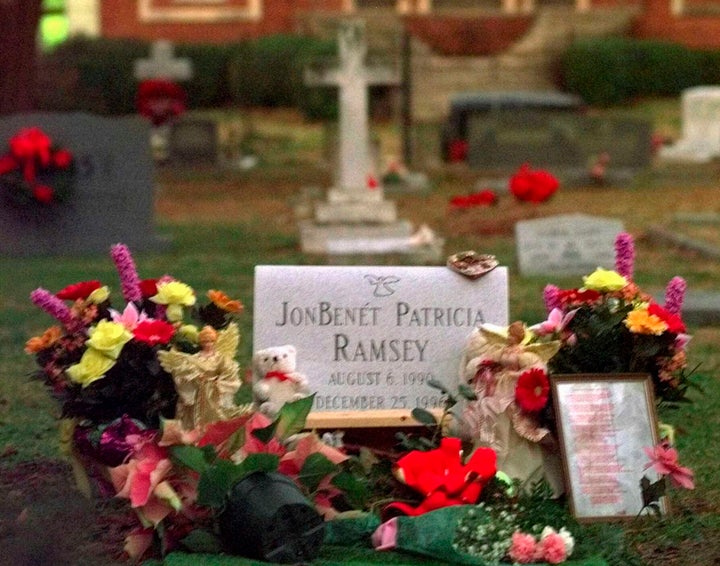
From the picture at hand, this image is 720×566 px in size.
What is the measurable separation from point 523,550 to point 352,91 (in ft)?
34.5

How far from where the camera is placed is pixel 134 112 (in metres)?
31.1

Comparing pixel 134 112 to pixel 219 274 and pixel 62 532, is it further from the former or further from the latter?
pixel 62 532

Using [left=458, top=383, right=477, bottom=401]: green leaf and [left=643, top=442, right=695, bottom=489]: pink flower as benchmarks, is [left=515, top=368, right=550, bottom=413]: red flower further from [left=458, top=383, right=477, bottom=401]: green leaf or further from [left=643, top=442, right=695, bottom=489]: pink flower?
[left=643, top=442, right=695, bottom=489]: pink flower

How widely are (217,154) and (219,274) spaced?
41.5 feet

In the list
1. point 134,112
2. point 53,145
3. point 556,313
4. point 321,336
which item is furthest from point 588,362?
point 134,112

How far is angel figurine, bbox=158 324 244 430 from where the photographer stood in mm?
4977

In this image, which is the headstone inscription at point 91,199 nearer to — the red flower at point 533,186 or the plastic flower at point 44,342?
the red flower at point 533,186

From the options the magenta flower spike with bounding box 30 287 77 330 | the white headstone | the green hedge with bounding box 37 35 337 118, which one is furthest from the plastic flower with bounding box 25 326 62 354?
the green hedge with bounding box 37 35 337 118

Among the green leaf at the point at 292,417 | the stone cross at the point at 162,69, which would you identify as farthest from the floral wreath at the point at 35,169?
the stone cross at the point at 162,69

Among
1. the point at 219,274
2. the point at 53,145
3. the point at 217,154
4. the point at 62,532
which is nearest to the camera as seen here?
the point at 62,532

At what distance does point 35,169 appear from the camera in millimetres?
12531

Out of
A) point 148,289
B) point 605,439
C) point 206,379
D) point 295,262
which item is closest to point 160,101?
point 295,262

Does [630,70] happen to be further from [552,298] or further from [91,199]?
[552,298]

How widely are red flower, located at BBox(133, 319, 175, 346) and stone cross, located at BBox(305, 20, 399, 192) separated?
944 centimetres
